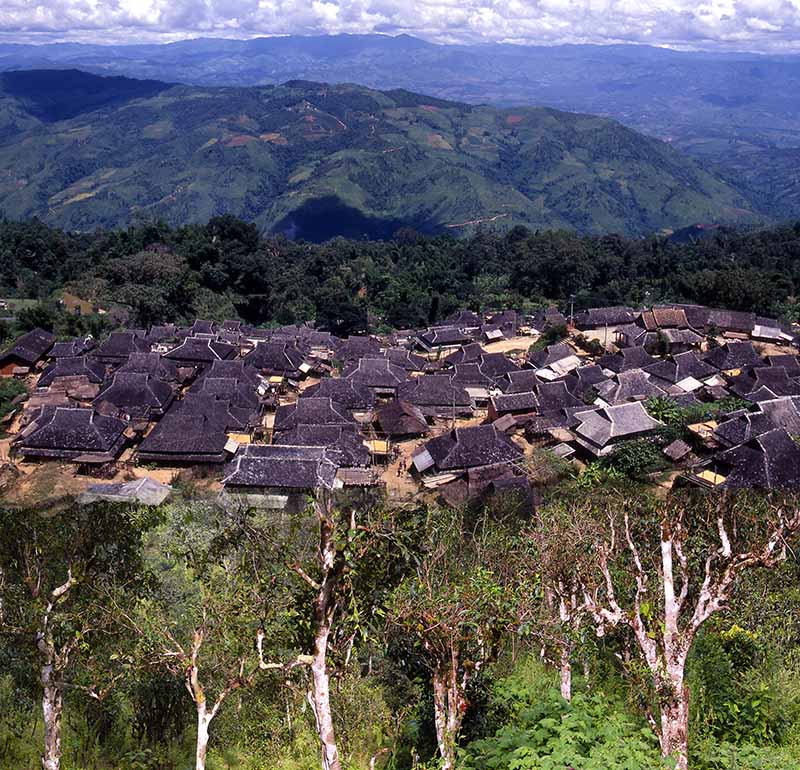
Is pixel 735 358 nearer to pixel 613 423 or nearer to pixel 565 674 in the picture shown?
pixel 613 423

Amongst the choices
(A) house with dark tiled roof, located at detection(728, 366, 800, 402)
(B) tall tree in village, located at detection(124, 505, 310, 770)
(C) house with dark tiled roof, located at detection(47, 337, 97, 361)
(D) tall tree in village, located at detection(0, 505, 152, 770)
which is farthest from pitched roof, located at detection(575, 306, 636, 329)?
(B) tall tree in village, located at detection(124, 505, 310, 770)

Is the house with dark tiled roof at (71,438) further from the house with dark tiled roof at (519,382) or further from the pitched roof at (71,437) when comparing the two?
the house with dark tiled roof at (519,382)

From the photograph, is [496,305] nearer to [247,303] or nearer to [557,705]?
[247,303]

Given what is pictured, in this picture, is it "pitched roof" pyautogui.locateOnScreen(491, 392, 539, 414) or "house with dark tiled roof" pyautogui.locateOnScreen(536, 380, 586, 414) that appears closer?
"pitched roof" pyautogui.locateOnScreen(491, 392, 539, 414)

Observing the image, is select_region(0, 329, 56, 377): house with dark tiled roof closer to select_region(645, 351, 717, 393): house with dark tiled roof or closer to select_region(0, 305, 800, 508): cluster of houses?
select_region(0, 305, 800, 508): cluster of houses

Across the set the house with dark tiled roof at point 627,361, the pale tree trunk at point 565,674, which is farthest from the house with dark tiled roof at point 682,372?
the pale tree trunk at point 565,674

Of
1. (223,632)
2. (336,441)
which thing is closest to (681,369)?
(336,441)
